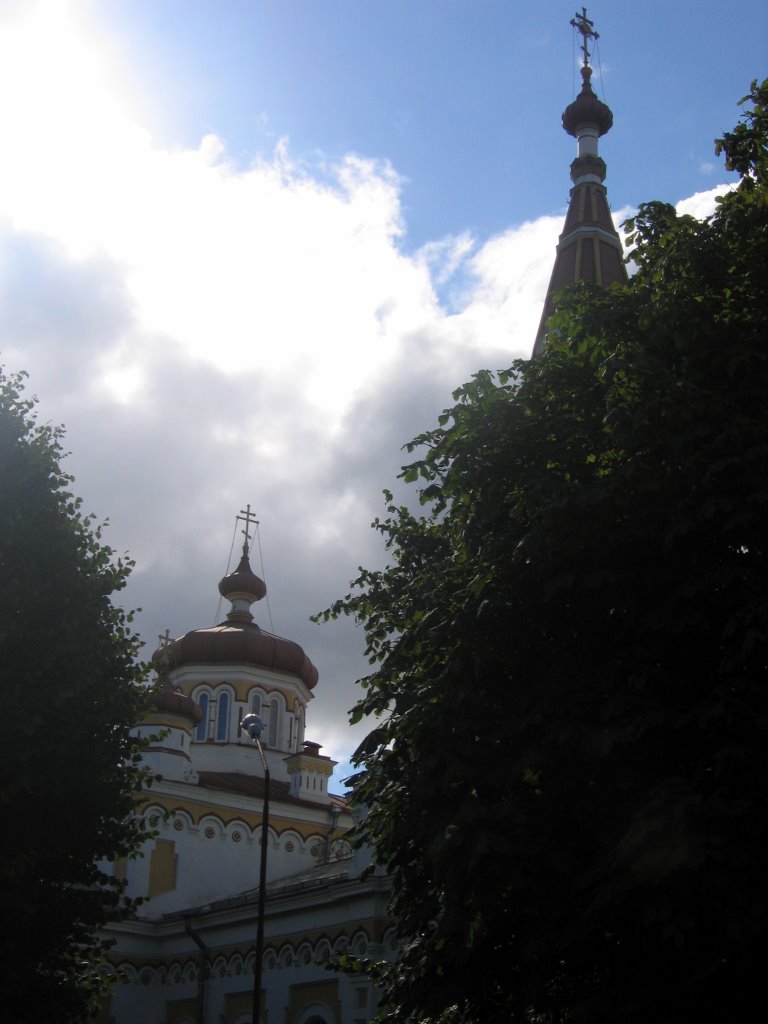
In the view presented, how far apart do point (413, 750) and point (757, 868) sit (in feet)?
9.90

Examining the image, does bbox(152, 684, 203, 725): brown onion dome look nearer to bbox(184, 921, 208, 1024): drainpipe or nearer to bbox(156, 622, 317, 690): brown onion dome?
bbox(156, 622, 317, 690): brown onion dome

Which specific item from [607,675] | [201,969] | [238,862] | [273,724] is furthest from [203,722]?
[607,675]

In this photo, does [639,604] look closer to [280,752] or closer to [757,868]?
[757,868]

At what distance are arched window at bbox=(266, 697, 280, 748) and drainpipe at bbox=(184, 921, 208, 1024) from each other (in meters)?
8.94

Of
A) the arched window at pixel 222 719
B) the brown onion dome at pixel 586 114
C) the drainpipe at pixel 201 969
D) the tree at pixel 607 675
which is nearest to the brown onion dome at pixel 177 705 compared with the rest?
the arched window at pixel 222 719

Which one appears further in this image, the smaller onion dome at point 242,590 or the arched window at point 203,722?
the smaller onion dome at point 242,590

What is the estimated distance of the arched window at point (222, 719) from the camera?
34.2 m

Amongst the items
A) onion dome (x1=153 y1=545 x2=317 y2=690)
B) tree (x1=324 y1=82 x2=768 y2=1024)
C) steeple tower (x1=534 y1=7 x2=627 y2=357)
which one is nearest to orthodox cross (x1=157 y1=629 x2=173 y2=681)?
onion dome (x1=153 y1=545 x2=317 y2=690)

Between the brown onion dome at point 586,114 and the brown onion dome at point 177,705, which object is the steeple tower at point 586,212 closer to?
the brown onion dome at point 586,114

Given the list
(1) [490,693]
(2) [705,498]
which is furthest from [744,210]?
(1) [490,693]

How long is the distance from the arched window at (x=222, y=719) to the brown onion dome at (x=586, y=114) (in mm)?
19396

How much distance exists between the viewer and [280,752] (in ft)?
114

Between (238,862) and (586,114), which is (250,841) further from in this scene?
(586,114)

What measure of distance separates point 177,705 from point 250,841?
431 cm
